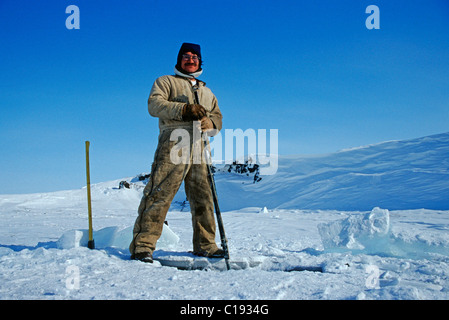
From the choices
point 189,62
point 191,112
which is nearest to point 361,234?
point 191,112

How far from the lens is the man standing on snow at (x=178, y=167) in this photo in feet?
10.1

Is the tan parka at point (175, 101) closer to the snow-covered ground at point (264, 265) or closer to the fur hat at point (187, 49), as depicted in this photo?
the fur hat at point (187, 49)

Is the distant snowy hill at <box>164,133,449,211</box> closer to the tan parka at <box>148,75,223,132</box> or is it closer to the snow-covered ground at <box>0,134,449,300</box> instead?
the snow-covered ground at <box>0,134,449,300</box>

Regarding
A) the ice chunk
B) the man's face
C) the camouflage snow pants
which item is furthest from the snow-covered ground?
the man's face

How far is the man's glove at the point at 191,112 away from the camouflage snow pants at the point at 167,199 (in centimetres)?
25

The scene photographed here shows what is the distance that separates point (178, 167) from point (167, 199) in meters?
0.31

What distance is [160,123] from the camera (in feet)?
10.9

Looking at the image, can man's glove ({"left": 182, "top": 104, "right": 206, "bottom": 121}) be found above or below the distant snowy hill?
above

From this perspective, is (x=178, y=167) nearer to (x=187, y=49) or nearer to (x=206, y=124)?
(x=206, y=124)

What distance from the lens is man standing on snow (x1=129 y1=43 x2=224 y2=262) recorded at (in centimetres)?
309

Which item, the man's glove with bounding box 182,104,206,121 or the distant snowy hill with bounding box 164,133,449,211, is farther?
the distant snowy hill with bounding box 164,133,449,211
